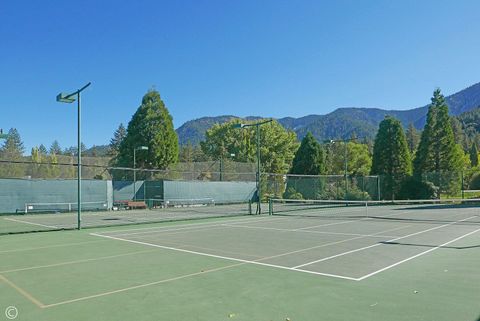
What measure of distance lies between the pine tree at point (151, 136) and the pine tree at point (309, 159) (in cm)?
1353

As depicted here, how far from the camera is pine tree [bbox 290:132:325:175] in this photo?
47094 mm

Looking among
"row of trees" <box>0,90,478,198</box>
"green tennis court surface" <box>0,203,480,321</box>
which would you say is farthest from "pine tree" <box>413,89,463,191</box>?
"green tennis court surface" <box>0,203,480,321</box>

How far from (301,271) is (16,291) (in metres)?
4.83

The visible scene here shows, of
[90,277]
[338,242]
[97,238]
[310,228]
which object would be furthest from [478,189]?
[90,277]

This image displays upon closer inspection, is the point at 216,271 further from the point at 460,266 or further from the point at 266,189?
the point at 266,189

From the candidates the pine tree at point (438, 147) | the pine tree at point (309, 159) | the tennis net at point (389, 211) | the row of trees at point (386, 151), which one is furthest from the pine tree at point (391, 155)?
the tennis net at point (389, 211)

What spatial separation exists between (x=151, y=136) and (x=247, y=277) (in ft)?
121

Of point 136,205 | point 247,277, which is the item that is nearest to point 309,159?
point 136,205

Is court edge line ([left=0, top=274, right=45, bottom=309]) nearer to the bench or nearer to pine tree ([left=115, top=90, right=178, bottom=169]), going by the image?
the bench

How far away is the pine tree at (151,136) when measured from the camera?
1687 inches

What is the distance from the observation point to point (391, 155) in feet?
139

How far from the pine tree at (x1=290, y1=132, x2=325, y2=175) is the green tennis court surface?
33.5 meters

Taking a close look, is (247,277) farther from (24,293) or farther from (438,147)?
(438,147)

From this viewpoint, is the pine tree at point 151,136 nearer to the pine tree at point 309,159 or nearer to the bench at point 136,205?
the bench at point 136,205
